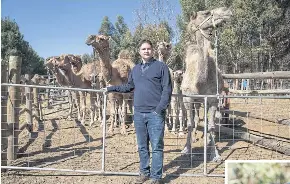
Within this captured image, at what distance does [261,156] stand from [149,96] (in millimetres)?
3309

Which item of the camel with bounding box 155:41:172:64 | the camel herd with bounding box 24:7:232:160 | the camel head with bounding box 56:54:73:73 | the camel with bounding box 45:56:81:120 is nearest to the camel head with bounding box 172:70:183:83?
Result: the camel herd with bounding box 24:7:232:160

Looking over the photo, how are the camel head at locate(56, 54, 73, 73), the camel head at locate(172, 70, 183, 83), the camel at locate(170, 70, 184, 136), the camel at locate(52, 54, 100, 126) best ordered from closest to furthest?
1. the camel at locate(170, 70, 184, 136)
2. the camel head at locate(172, 70, 183, 83)
3. the camel at locate(52, 54, 100, 126)
4. the camel head at locate(56, 54, 73, 73)

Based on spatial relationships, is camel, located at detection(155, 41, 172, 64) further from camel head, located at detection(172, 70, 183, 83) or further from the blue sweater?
the blue sweater

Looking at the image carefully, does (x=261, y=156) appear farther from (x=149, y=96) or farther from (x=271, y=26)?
(x=271, y=26)

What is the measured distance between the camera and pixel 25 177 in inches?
212

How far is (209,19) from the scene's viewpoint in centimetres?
664

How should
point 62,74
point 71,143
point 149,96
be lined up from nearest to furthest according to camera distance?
point 149,96
point 71,143
point 62,74

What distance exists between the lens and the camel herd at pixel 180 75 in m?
6.51

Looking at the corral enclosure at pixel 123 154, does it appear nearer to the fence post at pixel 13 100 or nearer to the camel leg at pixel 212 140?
the camel leg at pixel 212 140

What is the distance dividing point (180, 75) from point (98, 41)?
98.3 inches

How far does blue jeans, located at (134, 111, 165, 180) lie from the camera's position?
4844mm

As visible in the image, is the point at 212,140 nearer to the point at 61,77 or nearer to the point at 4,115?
the point at 4,115

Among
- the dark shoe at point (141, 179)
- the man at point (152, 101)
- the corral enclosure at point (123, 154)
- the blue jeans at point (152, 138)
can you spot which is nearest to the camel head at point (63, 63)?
the corral enclosure at point (123, 154)

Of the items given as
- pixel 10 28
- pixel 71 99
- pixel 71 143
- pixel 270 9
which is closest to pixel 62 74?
pixel 71 99
